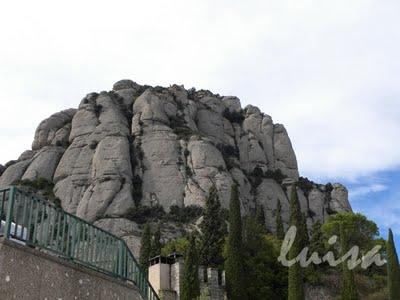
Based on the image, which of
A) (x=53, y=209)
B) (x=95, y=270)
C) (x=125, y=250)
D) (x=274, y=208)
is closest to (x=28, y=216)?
(x=53, y=209)

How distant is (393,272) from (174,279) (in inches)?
682

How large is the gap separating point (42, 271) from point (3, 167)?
71.8 m

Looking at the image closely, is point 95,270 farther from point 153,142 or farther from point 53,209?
point 153,142

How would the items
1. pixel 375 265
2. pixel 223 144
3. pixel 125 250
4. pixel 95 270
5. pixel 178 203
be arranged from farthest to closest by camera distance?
pixel 223 144 → pixel 178 203 → pixel 375 265 → pixel 125 250 → pixel 95 270

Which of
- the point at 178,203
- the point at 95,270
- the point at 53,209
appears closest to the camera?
the point at 53,209

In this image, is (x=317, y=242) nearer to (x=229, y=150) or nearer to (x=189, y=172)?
(x=189, y=172)

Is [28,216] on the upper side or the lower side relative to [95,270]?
upper

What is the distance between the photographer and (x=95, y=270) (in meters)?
9.48

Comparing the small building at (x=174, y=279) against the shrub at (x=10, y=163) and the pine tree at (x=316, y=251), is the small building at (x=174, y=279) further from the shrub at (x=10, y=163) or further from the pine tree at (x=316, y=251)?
the shrub at (x=10, y=163)

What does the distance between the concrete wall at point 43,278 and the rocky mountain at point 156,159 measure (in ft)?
162

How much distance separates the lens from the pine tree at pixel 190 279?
3734cm

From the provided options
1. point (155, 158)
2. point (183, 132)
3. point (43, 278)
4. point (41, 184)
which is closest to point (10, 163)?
point (41, 184)

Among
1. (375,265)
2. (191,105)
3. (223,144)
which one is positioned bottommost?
(375,265)

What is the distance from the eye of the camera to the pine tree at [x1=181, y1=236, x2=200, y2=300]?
37.3 m
